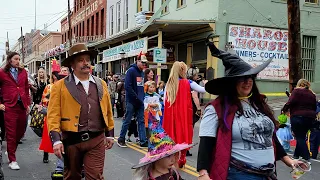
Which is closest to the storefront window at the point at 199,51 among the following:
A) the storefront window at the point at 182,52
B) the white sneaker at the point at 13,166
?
the storefront window at the point at 182,52

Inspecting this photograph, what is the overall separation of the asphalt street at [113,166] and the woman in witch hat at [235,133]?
12.2 ft

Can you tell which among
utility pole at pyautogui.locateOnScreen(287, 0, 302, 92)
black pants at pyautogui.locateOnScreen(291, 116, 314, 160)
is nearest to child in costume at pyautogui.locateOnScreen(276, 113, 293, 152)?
black pants at pyautogui.locateOnScreen(291, 116, 314, 160)

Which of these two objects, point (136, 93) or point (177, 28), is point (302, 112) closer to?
point (136, 93)

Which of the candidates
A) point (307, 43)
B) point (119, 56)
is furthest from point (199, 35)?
point (119, 56)

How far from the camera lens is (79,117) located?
184 inches

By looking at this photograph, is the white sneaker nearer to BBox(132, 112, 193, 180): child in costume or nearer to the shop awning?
BBox(132, 112, 193, 180): child in costume

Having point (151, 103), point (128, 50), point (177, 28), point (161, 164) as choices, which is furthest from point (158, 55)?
point (161, 164)

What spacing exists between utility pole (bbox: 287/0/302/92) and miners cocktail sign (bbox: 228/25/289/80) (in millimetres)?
8624

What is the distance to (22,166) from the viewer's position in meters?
7.84

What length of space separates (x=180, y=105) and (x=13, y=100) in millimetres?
2901

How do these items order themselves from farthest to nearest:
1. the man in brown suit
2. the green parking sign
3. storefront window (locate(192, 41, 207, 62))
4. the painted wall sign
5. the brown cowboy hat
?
1. the painted wall sign
2. storefront window (locate(192, 41, 207, 62))
3. the green parking sign
4. the brown cowboy hat
5. the man in brown suit

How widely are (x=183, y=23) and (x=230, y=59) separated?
16799mm

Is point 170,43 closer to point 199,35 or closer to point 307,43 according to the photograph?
point 199,35

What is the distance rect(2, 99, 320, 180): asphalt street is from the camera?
7.10 m
